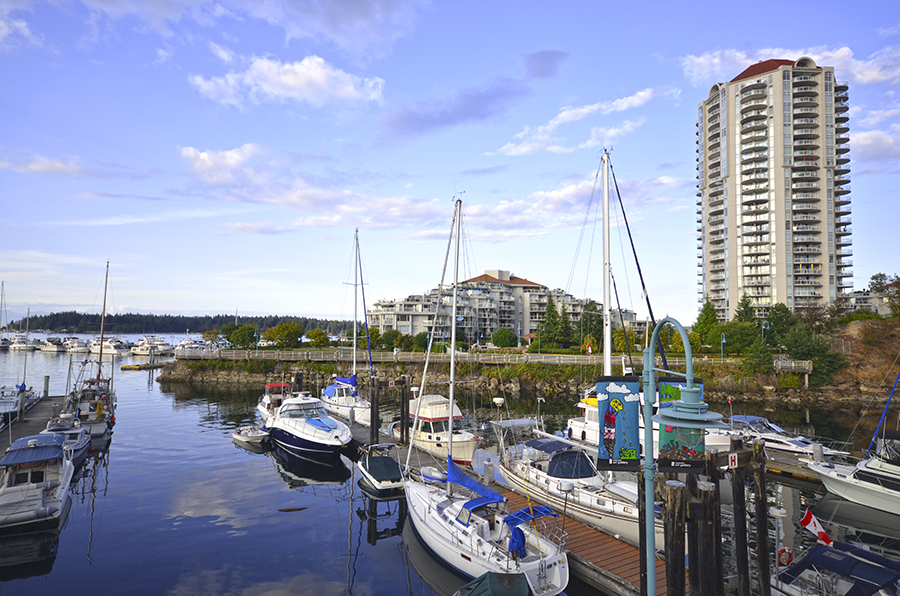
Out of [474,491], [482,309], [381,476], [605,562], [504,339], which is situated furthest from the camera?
[482,309]

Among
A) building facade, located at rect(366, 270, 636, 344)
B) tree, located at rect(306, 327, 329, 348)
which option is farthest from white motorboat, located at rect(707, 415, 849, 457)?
building facade, located at rect(366, 270, 636, 344)

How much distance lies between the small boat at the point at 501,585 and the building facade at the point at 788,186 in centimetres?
10360

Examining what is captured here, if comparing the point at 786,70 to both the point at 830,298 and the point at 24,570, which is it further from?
the point at 24,570

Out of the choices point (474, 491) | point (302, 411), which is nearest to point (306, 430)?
point (302, 411)

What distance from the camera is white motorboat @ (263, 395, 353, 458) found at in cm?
3070

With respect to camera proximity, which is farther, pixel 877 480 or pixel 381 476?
pixel 381 476

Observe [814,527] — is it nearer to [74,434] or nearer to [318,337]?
[74,434]

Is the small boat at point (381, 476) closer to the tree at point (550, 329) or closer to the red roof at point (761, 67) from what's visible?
the tree at point (550, 329)

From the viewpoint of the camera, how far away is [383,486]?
23.8 meters

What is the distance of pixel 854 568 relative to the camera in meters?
12.5

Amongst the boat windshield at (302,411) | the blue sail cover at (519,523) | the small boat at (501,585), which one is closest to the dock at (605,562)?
the blue sail cover at (519,523)

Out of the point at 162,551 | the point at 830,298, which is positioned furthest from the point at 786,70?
the point at 162,551

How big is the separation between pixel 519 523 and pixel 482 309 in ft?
341

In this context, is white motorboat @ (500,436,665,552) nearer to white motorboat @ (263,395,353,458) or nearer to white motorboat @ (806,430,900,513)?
white motorboat @ (806,430,900,513)
